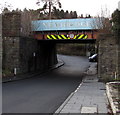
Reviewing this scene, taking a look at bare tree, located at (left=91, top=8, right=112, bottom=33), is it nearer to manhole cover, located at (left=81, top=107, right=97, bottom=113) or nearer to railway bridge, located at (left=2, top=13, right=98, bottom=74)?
railway bridge, located at (left=2, top=13, right=98, bottom=74)

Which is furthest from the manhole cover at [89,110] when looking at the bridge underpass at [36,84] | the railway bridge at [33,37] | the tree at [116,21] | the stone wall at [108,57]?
the railway bridge at [33,37]

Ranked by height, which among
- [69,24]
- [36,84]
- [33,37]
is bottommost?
[36,84]

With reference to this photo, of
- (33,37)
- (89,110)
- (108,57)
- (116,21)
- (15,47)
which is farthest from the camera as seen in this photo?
(33,37)

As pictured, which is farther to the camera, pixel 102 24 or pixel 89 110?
pixel 102 24

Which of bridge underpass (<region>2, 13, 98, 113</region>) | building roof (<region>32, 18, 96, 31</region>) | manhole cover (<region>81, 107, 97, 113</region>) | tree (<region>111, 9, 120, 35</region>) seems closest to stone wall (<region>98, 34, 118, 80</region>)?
tree (<region>111, 9, 120, 35</region>)

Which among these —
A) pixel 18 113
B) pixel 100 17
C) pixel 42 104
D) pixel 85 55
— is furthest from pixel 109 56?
pixel 85 55

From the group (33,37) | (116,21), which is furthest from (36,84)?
(33,37)

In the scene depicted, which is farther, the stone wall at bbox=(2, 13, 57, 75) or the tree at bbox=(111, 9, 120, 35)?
the stone wall at bbox=(2, 13, 57, 75)

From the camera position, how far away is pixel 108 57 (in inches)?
839

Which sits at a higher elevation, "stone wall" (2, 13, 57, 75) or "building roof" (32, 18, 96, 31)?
"building roof" (32, 18, 96, 31)

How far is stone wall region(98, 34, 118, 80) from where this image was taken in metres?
21.0

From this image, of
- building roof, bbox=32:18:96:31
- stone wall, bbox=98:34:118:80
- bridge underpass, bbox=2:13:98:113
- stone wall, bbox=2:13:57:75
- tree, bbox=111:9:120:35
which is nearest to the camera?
bridge underpass, bbox=2:13:98:113

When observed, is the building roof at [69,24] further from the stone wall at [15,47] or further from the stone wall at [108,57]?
the stone wall at [108,57]

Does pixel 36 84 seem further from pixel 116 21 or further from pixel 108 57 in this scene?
pixel 116 21
